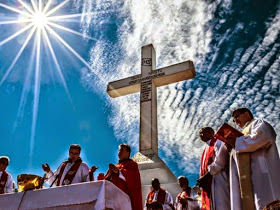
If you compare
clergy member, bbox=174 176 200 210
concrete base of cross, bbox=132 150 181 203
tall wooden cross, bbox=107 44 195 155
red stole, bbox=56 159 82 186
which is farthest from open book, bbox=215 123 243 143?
tall wooden cross, bbox=107 44 195 155

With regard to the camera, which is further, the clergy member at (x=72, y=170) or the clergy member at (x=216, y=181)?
the clergy member at (x=72, y=170)

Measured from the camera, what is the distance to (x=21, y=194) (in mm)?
3340

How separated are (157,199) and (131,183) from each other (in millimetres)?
2068

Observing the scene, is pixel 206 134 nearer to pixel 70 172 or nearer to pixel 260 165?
pixel 260 165

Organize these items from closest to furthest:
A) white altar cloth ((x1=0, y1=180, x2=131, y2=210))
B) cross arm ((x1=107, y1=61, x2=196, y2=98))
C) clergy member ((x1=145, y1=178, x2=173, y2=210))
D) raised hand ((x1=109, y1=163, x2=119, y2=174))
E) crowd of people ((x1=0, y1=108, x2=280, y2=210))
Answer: white altar cloth ((x1=0, y1=180, x2=131, y2=210)) < raised hand ((x1=109, y1=163, x2=119, y2=174)) < crowd of people ((x1=0, y1=108, x2=280, y2=210)) < clergy member ((x1=145, y1=178, x2=173, y2=210)) < cross arm ((x1=107, y1=61, x2=196, y2=98))

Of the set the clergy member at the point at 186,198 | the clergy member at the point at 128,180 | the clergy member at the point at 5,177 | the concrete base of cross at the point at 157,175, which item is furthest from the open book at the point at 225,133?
the clergy member at the point at 5,177

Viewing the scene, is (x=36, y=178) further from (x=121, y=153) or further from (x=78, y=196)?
Answer: (x=121, y=153)

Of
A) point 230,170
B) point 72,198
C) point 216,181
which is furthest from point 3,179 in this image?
point 230,170

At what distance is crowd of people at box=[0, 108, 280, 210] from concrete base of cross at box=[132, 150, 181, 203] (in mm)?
1965

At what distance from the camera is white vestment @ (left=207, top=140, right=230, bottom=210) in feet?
14.8

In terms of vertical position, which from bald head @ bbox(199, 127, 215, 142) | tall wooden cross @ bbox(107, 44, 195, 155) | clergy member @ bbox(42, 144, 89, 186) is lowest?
clergy member @ bbox(42, 144, 89, 186)

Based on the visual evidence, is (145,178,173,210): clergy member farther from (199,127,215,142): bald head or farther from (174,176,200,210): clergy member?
(199,127,215,142): bald head

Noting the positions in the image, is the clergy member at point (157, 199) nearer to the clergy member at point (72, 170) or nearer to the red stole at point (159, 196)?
the red stole at point (159, 196)

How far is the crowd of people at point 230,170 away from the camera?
401 cm
